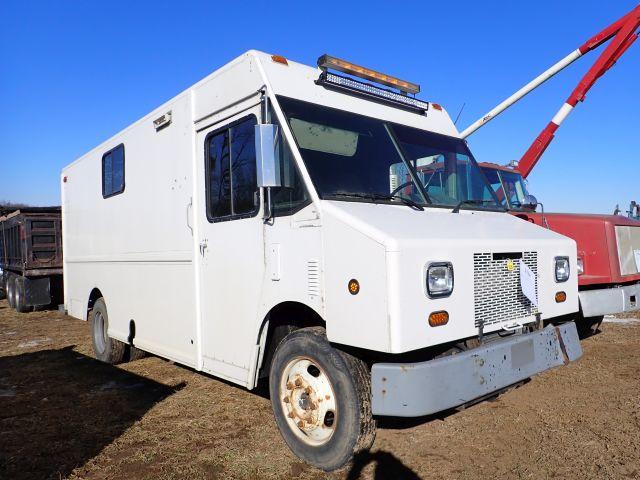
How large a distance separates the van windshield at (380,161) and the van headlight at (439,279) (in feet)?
2.87

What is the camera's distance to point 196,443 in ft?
13.7

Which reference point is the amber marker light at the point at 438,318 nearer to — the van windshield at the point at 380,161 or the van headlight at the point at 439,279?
the van headlight at the point at 439,279

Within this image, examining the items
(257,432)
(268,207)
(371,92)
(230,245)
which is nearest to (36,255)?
(230,245)

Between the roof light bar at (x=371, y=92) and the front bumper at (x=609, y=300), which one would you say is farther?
the front bumper at (x=609, y=300)

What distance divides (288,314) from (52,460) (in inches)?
84.2

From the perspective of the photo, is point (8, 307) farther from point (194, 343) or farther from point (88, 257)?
point (194, 343)

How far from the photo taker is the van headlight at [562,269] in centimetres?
418

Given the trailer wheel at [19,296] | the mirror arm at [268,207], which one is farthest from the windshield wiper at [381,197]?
the trailer wheel at [19,296]

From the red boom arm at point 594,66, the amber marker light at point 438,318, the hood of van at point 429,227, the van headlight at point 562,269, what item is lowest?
the amber marker light at point 438,318

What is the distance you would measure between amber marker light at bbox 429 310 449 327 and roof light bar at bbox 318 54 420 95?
2.35 metres

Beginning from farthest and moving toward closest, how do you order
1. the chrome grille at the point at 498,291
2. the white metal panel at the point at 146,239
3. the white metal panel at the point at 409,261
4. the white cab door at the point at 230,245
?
the white metal panel at the point at 146,239 → the white cab door at the point at 230,245 → the chrome grille at the point at 498,291 → the white metal panel at the point at 409,261

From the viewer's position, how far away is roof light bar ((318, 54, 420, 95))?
4.39 meters

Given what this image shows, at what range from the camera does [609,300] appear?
582cm

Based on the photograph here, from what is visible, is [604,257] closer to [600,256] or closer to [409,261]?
[600,256]
